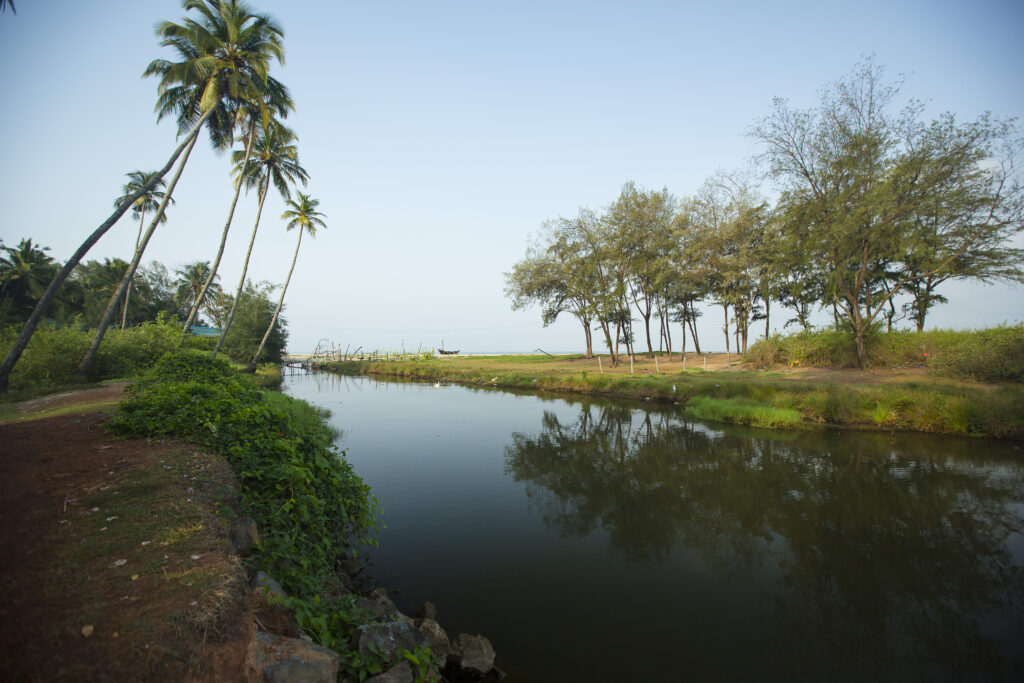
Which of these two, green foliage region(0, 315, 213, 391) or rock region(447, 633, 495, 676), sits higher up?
green foliage region(0, 315, 213, 391)

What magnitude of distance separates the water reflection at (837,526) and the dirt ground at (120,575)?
221 inches

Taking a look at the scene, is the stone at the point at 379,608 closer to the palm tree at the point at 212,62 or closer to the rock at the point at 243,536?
the rock at the point at 243,536

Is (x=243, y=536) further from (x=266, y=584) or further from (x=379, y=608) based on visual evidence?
(x=379, y=608)

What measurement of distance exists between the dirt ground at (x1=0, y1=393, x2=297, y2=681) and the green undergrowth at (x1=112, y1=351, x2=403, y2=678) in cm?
39

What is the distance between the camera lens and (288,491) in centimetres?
548

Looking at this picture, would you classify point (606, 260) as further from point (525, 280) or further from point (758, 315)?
point (758, 315)

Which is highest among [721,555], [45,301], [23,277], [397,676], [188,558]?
[23,277]

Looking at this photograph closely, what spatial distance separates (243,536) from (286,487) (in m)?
0.90

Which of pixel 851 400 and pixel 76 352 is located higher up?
pixel 76 352

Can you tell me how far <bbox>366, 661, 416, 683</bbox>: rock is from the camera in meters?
3.30

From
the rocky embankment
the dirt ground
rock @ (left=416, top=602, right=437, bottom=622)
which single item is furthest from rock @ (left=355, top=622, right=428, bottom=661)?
rock @ (left=416, top=602, right=437, bottom=622)

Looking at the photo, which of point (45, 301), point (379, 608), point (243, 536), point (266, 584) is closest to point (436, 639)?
point (379, 608)

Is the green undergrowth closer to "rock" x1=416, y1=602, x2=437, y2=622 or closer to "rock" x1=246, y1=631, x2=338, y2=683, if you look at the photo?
"rock" x1=246, y1=631, x2=338, y2=683

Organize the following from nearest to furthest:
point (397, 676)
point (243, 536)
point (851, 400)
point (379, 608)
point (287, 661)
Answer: point (287, 661)
point (397, 676)
point (243, 536)
point (379, 608)
point (851, 400)
